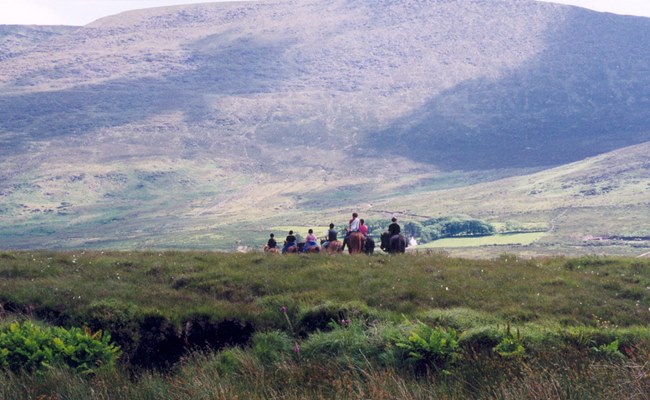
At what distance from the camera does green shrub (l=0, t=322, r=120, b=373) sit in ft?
47.3

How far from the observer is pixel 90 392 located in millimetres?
12586

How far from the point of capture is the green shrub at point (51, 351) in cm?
1441

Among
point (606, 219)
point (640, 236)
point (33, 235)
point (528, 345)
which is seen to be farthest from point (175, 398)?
point (33, 235)

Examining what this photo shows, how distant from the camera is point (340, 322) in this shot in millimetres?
18906

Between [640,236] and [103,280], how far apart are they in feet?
374

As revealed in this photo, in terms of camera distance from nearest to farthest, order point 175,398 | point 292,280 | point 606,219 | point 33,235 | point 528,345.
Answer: point 175,398, point 528,345, point 292,280, point 606,219, point 33,235

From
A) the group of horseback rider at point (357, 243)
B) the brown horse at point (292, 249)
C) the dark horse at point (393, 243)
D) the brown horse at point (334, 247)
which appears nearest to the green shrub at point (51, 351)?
the group of horseback rider at point (357, 243)

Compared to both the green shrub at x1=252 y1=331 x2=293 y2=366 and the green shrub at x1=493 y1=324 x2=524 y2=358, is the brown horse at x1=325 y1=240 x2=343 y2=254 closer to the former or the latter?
the green shrub at x1=252 y1=331 x2=293 y2=366

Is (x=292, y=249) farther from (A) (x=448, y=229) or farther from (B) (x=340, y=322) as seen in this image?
(A) (x=448, y=229)

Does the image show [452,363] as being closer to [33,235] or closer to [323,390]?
[323,390]

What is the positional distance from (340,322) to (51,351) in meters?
7.06

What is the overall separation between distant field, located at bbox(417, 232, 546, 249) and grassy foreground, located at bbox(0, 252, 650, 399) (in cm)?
8946

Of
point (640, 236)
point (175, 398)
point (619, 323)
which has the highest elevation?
Answer: point (175, 398)

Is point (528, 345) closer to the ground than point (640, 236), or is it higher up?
higher up
